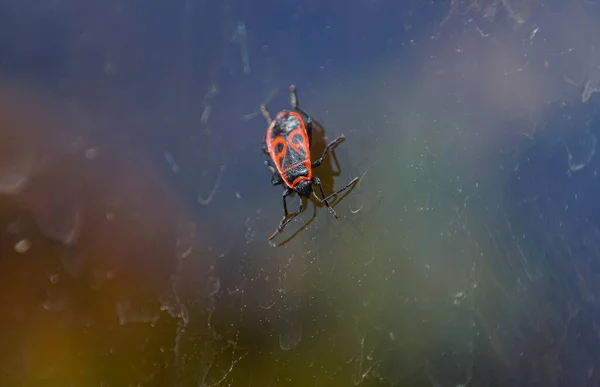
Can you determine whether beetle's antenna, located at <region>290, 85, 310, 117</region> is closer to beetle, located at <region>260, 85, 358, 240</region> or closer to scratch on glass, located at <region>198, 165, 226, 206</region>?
beetle, located at <region>260, 85, 358, 240</region>

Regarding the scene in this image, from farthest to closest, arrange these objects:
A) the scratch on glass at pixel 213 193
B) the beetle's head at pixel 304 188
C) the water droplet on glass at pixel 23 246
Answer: the beetle's head at pixel 304 188
the scratch on glass at pixel 213 193
the water droplet on glass at pixel 23 246

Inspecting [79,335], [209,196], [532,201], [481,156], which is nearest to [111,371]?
[79,335]

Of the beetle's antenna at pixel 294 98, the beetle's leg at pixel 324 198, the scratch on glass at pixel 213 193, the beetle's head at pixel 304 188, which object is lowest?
the beetle's leg at pixel 324 198

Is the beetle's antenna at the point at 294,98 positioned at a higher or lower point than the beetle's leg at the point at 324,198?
higher

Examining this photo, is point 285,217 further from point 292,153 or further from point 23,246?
point 23,246

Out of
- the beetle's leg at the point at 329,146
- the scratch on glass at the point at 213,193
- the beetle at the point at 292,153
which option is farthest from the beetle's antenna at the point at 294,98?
the scratch on glass at the point at 213,193

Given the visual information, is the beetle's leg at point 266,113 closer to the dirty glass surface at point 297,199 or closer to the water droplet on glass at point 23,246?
the dirty glass surface at point 297,199

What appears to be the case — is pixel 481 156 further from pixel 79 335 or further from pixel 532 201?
pixel 79 335

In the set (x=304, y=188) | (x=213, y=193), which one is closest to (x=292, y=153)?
(x=304, y=188)
